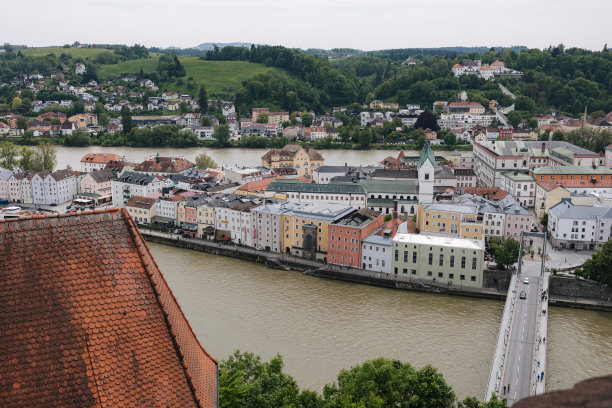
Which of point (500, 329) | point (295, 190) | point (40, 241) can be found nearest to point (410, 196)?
point (295, 190)

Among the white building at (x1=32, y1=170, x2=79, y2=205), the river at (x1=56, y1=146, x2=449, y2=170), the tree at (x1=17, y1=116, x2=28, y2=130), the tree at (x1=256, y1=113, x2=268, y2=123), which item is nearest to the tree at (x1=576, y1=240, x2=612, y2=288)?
the river at (x1=56, y1=146, x2=449, y2=170)

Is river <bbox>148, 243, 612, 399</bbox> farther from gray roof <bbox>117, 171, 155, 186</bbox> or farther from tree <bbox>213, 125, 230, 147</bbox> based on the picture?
tree <bbox>213, 125, 230, 147</bbox>

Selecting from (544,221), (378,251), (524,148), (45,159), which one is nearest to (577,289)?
(378,251)

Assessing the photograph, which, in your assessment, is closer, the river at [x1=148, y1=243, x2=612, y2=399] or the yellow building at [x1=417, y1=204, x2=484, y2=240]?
the river at [x1=148, y1=243, x2=612, y2=399]

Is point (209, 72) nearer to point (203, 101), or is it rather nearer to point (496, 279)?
point (203, 101)

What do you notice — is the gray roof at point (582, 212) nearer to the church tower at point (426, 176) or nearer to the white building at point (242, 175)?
the church tower at point (426, 176)

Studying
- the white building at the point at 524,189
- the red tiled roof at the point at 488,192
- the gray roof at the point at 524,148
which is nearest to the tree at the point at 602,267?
the red tiled roof at the point at 488,192
